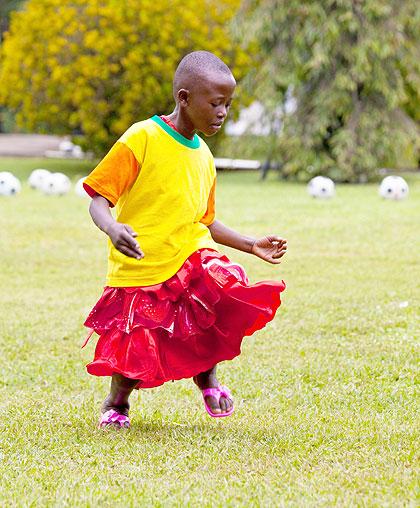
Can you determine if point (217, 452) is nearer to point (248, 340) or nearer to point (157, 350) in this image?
point (157, 350)

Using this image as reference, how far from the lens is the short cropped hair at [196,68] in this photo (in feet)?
11.6

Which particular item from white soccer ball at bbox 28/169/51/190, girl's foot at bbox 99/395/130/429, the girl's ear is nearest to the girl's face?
the girl's ear

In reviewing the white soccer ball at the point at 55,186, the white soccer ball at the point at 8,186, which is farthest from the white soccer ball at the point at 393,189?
the white soccer ball at the point at 8,186

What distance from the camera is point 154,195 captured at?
11.9 ft

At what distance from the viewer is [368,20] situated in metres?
18.3

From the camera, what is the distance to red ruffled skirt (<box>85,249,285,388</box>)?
3.61 m

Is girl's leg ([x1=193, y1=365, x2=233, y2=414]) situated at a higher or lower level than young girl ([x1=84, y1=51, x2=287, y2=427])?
lower

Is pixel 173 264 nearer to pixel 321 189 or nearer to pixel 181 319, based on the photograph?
pixel 181 319

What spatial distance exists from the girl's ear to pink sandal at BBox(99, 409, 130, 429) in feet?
3.90

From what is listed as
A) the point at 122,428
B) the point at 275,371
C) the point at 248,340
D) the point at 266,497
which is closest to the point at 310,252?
the point at 248,340

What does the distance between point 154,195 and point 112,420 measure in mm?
886

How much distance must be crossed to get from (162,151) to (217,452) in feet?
3.52

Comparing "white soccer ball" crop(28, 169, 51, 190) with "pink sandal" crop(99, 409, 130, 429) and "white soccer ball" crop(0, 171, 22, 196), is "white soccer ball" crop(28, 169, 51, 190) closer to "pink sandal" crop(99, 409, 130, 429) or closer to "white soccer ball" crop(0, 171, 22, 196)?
"white soccer ball" crop(0, 171, 22, 196)

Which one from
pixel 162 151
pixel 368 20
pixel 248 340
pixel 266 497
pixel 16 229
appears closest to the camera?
pixel 266 497
